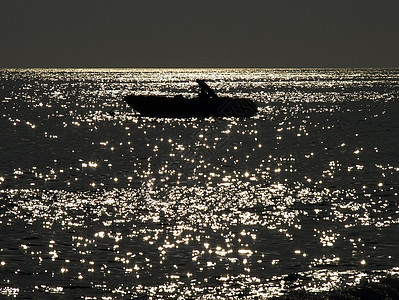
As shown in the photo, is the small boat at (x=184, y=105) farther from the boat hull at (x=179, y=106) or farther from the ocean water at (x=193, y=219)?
the ocean water at (x=193, y=219)

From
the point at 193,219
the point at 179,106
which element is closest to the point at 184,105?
the point at 179,106

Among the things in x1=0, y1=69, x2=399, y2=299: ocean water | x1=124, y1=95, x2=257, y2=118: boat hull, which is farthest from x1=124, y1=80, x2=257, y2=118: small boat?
x1=0, y1=69, x2=399, y2=299: ocean water

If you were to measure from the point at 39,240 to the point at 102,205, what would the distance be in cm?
789

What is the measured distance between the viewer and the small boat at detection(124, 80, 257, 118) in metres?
93.6

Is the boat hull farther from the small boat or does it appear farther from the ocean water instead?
the ocean water

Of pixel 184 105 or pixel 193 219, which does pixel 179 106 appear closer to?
pixel 184 105

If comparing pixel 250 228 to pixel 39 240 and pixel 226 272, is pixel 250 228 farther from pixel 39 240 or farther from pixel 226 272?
pixel 39 240

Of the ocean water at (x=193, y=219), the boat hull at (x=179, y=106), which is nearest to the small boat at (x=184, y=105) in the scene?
the boat hull at (x=179, y=106)

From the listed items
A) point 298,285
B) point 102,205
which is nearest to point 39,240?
point 102,205

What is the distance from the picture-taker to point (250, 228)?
29484 millimetres

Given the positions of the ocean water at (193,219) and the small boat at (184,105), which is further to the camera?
the small boat at (184,105)

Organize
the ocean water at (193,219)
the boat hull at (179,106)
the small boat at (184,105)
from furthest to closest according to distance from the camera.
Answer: the boat hull at (179,106) → the small boat at (184,105) → the ocean water at (193,219)

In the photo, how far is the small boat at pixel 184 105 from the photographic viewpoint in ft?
307

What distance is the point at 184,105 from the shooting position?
93.9 meters
